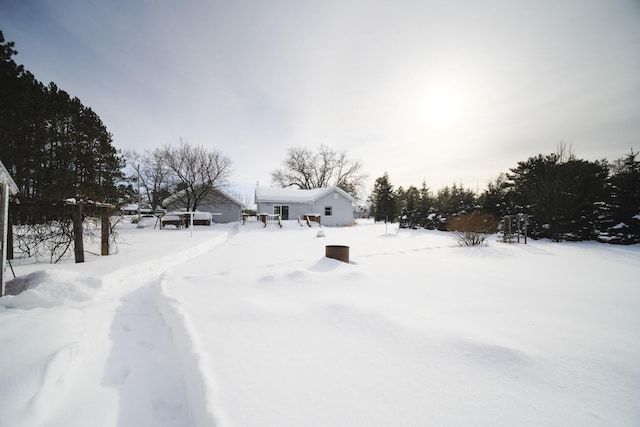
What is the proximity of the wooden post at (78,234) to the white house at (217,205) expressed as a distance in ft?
58.4

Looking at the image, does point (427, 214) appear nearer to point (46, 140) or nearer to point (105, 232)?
point (105, 232)

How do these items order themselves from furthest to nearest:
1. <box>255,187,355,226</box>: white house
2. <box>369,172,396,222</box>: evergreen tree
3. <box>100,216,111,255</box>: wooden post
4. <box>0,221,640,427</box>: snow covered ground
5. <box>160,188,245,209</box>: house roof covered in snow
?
<box>369,172,396,222</box>: evergreen tree, <box>255,187,355,226</box>: white house, <box>160,188,245,209</box>: house roof covered in snow, <box>100,216,111,255</box>: wooden post, <box>0,221,640,427</box>: snow covered ground

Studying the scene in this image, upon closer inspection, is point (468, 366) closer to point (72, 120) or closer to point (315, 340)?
point (315, 340)

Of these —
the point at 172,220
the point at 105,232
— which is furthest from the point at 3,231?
the point at 172,220

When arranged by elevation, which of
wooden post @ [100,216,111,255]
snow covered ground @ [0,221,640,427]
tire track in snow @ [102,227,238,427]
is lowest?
tire track in snow @ [102,227,238,427]

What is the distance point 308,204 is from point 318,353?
24.2 m

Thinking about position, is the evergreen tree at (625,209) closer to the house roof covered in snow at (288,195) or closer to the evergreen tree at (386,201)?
the house roof covered in snow at (288,195)

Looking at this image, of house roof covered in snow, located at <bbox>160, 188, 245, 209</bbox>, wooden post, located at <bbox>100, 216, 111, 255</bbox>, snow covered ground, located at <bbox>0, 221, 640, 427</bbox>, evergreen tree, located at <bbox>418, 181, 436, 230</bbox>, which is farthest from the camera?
house roof covered in snow, located at <bbox>160, 188, 245, 209</bbox>

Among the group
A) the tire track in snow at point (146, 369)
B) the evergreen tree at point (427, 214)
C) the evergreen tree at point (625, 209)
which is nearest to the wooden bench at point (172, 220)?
the tire track in snow at point (146, 369)

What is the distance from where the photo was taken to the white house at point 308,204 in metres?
25.8

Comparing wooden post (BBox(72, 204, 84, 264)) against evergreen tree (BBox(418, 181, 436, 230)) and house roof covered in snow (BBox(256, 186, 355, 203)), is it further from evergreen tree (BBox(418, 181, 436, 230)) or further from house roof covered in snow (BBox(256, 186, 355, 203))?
evergreen tree (BBox(418, 181, 436, 230))

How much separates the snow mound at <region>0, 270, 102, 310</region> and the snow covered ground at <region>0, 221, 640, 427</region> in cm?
3

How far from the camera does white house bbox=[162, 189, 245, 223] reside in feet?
83.9

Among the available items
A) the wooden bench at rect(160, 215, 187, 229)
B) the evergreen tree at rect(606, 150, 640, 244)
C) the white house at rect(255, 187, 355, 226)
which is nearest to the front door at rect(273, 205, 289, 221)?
the white house at rect(255, 187, 355, 226)
